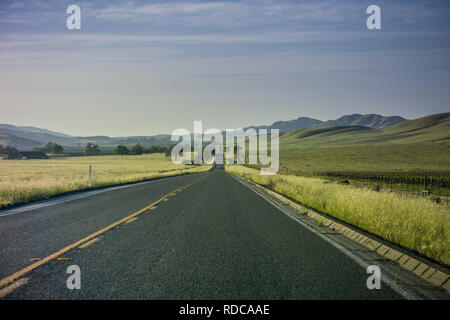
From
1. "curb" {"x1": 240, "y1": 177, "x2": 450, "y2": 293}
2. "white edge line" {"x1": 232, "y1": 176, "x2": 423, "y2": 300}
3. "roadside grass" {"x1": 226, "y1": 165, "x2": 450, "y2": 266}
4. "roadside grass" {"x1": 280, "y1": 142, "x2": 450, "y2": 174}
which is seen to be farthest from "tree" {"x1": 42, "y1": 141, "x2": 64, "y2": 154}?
"white edge line" {"x1": 232, "y1": 176, "x2": 423, "y2": 300}

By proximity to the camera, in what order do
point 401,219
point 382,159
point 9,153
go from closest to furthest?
1. point 401,219
2. point 382,159
3. point 9,153

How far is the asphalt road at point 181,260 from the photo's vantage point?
13.1ft

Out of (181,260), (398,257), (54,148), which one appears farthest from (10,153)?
(398,257)

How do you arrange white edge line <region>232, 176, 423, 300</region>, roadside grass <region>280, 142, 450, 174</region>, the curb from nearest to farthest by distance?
white edge line <region>232, 176, 423, 300</region>
the curb
roadside grass <region>280, 142, 450, 174</region>

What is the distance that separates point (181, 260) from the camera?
5273mm

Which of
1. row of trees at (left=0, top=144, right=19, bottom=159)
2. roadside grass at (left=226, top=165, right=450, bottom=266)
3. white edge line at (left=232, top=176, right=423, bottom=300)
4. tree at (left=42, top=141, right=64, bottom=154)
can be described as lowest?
white edge line at (left=232, top=176, right=423, bottom=300)

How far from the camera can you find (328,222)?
8711 mm

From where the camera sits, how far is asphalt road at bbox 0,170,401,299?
4.00m

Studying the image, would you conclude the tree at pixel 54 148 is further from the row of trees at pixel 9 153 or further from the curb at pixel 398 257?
the curb at pixel 398 257

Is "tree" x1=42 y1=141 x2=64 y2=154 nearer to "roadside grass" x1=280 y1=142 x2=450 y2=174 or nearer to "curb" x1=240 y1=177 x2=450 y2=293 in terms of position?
"roadside grass" x1=280 y1=142 x2=450 y2=174

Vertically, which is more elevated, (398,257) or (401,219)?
(401,219)

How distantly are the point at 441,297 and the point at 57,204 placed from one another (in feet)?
39.1

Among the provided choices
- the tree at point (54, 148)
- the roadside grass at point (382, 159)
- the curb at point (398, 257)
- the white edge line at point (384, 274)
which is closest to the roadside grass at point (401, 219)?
the curb at point (398, 257)

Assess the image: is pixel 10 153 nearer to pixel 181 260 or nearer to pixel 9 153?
pixel 9 153
